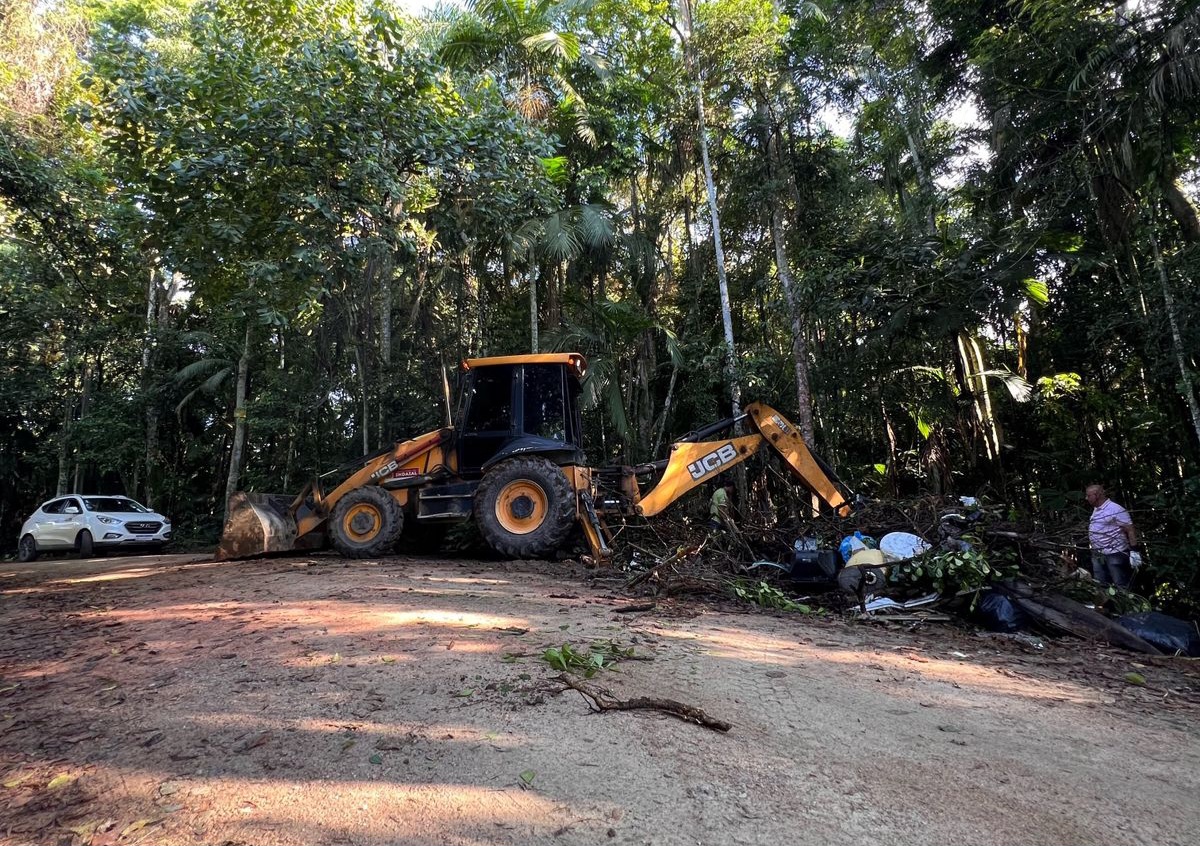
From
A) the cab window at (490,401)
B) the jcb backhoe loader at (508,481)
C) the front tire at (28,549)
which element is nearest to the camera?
the jcb backhoe loader at (508,481)

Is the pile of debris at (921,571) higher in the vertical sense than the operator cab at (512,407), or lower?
lower

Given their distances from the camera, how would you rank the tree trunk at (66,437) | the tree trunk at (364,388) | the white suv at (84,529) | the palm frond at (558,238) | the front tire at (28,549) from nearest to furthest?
the palm frond at (558,238) < the white suv at (84,529) < the front tire at (28,549) < the tree trunk at (364,388) < the tree trunk at (66,437)

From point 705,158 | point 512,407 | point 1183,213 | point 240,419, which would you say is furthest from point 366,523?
point 1183,213

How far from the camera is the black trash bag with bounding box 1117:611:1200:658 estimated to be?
4.88 metres

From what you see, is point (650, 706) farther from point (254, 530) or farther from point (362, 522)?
point (254, 530)

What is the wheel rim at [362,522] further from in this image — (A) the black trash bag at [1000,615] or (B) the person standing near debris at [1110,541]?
(B) the person standing near debris at [1110,541]

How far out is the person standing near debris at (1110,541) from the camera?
642 cm

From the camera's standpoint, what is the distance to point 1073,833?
2.18 m

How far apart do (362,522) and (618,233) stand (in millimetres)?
8822

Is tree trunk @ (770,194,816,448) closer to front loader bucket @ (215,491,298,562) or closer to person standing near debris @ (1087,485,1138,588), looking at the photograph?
person standing near debris @ (1087,485,1138,588)

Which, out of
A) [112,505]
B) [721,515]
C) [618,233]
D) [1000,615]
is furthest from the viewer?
[618,233]

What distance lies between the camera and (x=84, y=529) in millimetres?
13102

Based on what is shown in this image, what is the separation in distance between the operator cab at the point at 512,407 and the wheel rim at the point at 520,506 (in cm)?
61

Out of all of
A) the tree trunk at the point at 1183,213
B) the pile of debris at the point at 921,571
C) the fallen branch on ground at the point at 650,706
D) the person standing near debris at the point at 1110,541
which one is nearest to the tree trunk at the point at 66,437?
the pile of debris at the point at 921,571
